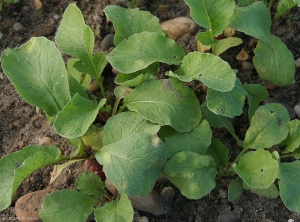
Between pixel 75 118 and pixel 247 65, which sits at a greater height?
pixel 75 118

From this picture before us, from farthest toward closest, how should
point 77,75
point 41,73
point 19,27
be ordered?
1. point 19,27
2. point 77,75
3. point 41,73

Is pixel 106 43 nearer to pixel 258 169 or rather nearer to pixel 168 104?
pixel 168 104

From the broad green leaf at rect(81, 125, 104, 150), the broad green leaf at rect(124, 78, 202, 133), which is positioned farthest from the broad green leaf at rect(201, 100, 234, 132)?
the broad green leaf at rect(81, 125, 104, 150)

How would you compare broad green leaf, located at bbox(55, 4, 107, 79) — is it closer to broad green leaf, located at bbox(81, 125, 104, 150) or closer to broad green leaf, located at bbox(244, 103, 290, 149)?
broad green leaf, located at bbox(81, 125, 104, 150)

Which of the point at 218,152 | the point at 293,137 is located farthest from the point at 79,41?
the point at 293,137

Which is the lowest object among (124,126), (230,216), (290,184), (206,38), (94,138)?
(230,216)

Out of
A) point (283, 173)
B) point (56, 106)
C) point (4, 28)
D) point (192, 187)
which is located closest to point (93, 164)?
point (56, 106)

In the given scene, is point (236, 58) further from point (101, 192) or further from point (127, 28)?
point (101, 192)
